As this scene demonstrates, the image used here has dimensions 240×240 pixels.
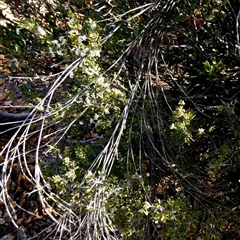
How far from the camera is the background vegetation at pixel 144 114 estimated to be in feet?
6.12

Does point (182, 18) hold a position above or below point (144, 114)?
above

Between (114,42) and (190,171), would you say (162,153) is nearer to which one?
(190,171)

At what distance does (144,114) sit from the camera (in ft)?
6.49

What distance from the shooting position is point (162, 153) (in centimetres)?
217

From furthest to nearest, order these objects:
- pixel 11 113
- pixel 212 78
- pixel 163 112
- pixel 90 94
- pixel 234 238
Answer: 1. pixel 11 113
2. pixel 234 238
3. pixel 163 112
4. pixel 212 78
5. pixel 90 94

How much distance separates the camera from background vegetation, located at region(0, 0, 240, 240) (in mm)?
1864

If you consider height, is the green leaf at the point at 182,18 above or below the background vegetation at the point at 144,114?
above

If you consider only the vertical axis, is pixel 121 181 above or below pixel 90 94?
below

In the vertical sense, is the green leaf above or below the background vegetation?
above

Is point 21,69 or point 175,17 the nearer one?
point 175,17

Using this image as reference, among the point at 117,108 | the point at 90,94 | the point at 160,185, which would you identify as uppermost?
the point at 90,94

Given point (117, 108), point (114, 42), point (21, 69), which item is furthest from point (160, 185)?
point (21, 69)

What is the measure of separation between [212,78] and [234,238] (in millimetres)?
918

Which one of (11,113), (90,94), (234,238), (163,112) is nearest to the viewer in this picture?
(90,94)
